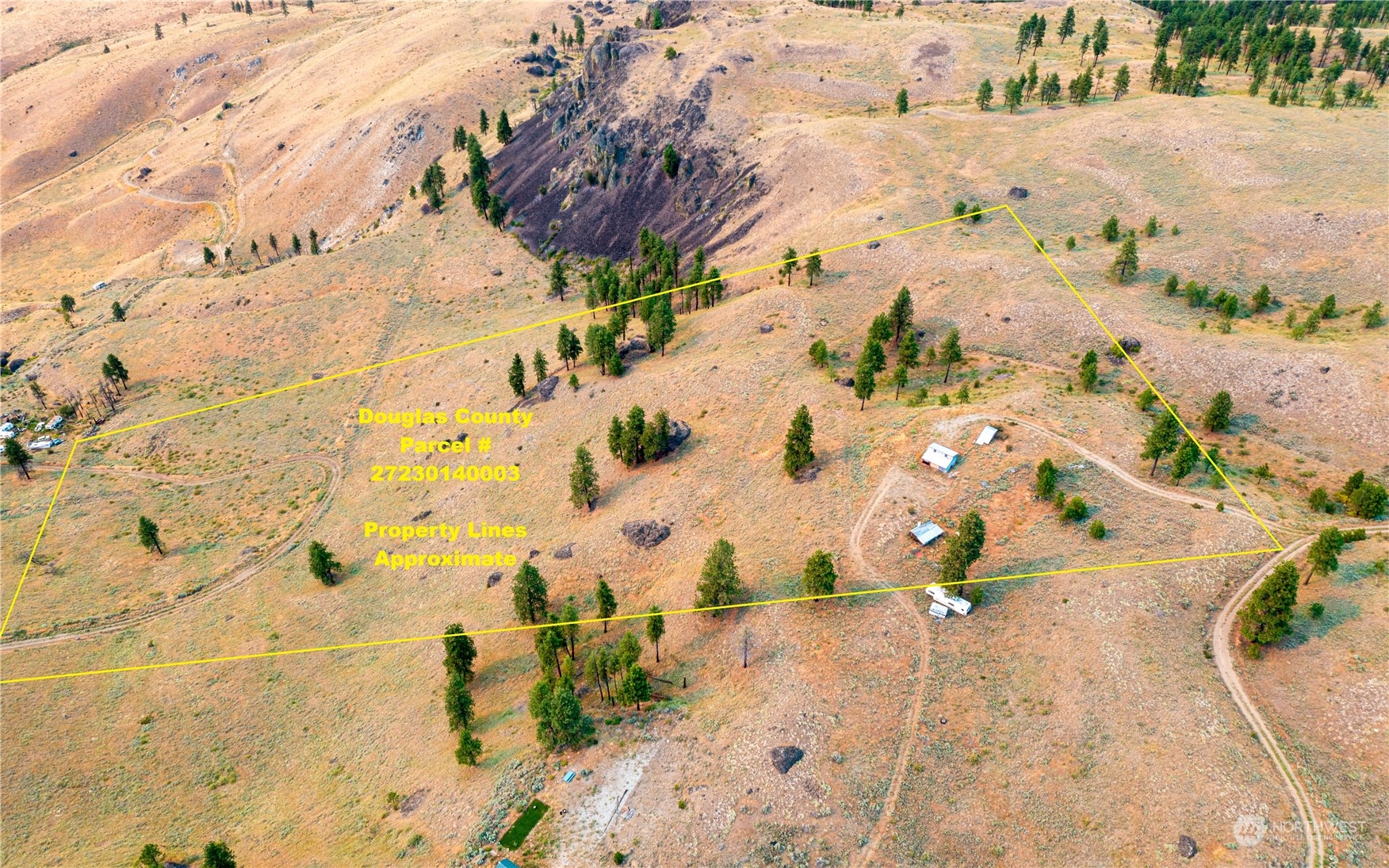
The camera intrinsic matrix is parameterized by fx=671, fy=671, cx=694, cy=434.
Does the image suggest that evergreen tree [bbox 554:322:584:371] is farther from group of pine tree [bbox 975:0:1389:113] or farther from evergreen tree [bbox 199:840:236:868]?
group of pine tree [bbox 975:0:1389:113]

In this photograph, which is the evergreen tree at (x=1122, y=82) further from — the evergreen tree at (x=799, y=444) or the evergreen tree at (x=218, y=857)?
the evergreen tree at (x=218, y=857)

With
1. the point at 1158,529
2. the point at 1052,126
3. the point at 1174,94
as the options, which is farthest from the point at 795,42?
the point at 1158,529

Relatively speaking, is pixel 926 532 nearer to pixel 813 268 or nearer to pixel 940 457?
pixel 940 457

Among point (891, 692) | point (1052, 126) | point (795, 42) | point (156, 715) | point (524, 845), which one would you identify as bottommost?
point (156, 715)

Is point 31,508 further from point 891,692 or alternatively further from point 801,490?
point 891,692

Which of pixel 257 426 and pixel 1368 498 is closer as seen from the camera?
pixel 1368 498

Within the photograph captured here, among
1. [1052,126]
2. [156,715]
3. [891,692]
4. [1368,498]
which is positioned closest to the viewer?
[891,692]

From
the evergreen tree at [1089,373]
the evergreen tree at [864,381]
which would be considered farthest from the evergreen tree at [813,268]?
the evergreen tree at [1089,373]
